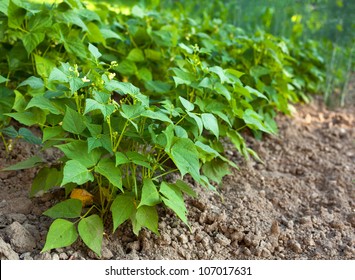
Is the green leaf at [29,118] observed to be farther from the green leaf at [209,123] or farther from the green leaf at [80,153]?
the green leaf at [209,123]

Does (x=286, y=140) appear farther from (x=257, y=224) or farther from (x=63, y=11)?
(x=63, y=11)

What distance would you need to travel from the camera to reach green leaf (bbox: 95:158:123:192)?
2.05m

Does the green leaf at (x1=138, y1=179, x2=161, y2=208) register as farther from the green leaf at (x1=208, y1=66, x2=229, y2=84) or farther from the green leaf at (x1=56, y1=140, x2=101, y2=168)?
the green leaf at (x1=208, y1=66, x2=229, y2=84)

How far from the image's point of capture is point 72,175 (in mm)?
1982

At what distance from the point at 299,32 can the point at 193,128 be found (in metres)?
2.33

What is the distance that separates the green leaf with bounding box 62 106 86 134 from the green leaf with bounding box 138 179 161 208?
314 mm

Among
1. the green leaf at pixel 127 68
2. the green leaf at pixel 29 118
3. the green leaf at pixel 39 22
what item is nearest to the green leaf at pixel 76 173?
the green leaf at pixel 29 118

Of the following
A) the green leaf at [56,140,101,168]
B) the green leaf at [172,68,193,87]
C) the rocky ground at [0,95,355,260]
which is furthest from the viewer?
the green leaf at [172,68,193,87]

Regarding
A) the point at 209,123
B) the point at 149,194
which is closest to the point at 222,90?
the point at 209,123

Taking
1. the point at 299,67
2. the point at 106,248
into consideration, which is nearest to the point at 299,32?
the point at 299,67

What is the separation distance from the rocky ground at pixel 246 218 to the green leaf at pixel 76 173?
292 millimetres

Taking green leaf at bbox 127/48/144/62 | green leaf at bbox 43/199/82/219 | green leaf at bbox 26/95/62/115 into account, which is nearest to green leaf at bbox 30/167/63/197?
green leaf at bbox 43/199/82/219

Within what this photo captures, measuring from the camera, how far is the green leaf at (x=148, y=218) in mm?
2143

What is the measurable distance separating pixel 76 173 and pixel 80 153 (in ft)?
0.44
